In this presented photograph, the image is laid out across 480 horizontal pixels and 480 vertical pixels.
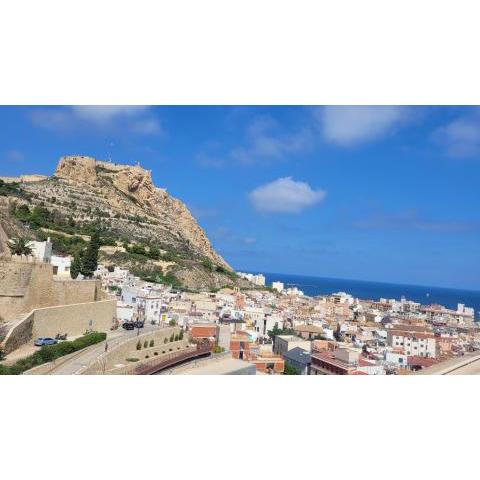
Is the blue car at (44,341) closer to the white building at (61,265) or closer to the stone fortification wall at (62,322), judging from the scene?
the stone fortification wall at (62,322)

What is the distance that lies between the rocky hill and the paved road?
9.07 meters

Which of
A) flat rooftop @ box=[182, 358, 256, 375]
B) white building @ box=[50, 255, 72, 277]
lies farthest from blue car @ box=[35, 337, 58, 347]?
white building @ box=[50, 255, 72, 277]

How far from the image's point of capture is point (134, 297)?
11914 mm

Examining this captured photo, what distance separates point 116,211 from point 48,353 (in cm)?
2032

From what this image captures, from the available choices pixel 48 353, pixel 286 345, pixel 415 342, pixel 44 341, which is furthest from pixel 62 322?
pixel 415 342

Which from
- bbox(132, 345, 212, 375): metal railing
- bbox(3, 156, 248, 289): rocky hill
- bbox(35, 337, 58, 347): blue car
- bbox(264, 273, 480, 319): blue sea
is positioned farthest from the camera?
bbox(264, 273, 480, 319): blue sea

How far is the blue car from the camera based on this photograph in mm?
6711

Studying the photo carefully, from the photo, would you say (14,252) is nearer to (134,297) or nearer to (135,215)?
(134,297)

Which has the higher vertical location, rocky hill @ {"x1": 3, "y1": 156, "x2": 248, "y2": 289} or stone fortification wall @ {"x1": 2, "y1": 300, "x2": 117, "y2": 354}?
rocky hill @ {"x1": 3, "y1": 156, "x2": 248, "y2": 289}

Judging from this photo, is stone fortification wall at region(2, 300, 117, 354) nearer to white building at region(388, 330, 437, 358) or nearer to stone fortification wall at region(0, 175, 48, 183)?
white building at region(388, 330, 437, 358)

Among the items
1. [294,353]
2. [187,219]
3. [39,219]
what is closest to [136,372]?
[294,353]

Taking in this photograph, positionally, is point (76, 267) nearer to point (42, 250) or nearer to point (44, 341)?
point (42, 250)

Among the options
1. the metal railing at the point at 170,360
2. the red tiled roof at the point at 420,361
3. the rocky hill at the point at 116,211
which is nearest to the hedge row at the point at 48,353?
the metal railing at the point at 170,360
